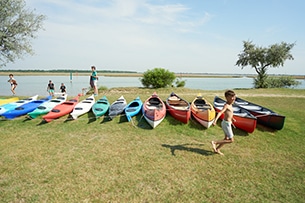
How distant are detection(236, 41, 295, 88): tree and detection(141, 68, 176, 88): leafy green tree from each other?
450 inches

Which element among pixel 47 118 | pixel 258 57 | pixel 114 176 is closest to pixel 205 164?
pixel 114 176

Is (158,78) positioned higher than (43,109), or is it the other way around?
(158,78)

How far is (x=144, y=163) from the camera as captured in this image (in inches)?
182

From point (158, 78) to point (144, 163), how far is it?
14626mm

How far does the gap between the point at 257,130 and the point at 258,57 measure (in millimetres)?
19598

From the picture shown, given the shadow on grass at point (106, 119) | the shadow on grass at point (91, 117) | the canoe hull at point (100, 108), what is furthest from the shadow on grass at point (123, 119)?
the shadow on grass at point (91, 117)

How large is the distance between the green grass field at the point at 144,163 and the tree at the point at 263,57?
18250 mm

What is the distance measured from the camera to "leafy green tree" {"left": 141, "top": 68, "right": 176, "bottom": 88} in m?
18.7

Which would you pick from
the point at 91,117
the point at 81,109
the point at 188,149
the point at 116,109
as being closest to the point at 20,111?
the point at 81,109

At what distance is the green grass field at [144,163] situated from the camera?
355 centimetres

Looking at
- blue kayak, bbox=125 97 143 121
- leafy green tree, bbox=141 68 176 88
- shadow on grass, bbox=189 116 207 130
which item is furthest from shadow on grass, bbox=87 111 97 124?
leafy green tree, bbox=141 68 176 88

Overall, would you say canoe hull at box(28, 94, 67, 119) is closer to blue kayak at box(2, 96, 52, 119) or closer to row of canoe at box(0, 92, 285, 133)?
row of canoe at box(0, 92, 285, 133)

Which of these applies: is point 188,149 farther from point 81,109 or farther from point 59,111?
point 59,111

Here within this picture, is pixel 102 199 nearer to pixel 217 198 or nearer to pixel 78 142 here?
pixel 217 198
